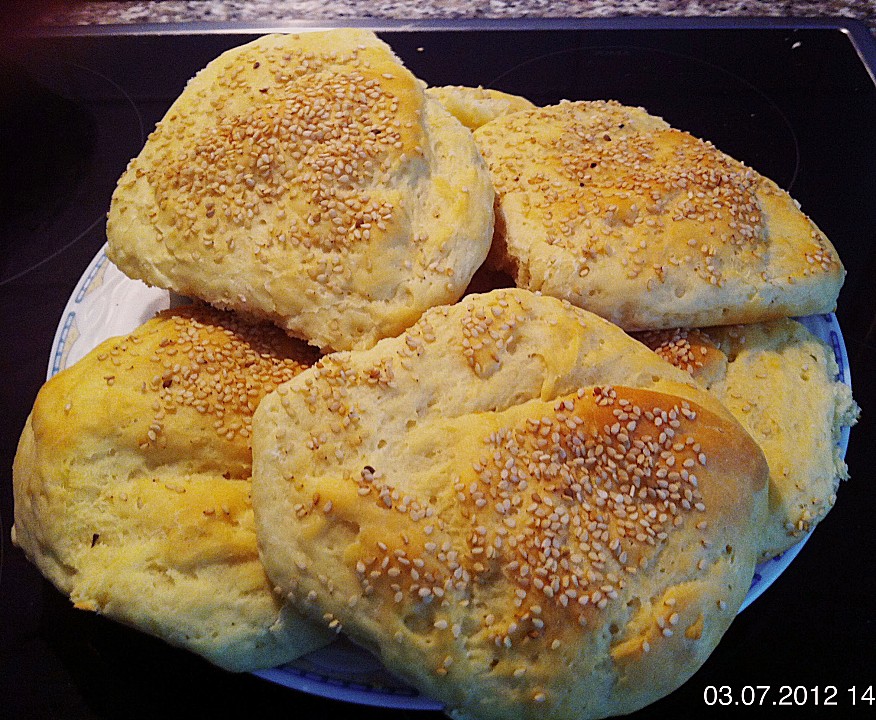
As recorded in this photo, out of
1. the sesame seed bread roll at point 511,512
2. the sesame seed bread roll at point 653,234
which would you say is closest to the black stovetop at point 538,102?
the sesame seed bread roll at point 511,512

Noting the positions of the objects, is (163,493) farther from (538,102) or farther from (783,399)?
(538,102)

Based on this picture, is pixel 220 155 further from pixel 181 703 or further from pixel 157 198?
pixel 181 703

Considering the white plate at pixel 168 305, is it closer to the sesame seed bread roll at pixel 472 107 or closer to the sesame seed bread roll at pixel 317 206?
the sesame seed bread roll at pixel 317 206

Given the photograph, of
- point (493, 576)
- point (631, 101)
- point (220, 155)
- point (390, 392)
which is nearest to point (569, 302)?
point (390, 392)

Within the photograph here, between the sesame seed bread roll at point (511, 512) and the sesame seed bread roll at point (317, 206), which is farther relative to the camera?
the sesame seed bread roll at point (317, 206)
